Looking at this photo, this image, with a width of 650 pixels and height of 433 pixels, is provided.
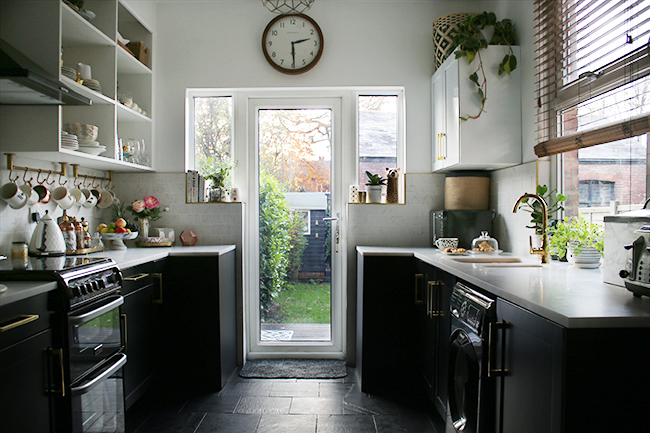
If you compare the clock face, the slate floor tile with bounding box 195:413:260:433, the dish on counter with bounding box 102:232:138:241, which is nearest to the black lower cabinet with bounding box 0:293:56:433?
the slate floor tile with bounding box 195:413:260:433

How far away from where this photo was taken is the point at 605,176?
1896 millimetres

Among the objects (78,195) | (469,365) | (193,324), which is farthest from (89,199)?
(469,365)

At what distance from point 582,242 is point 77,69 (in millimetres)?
2935

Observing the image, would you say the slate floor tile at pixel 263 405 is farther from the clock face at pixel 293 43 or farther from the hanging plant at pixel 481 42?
the clock face at pixel 293 43

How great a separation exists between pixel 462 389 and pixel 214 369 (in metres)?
1.62

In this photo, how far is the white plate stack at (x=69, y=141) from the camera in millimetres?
2164

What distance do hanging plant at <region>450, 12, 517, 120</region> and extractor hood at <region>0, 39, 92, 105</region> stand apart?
7.10 ft

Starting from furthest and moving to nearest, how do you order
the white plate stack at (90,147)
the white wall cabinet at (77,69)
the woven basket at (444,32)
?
the woven basket at (444,32) < the white plate stack at (90,147) < the white wall cabinet at (77,69)

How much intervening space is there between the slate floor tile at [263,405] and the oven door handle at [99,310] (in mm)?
990

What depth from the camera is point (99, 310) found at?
1751 millimetres

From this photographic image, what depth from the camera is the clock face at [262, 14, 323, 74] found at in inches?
123

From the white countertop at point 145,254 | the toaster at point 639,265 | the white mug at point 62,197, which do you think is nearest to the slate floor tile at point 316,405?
the white countertop at point 145,254

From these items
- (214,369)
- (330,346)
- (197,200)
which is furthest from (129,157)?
(330,346)

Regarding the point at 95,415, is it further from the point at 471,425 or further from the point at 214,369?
the point at 471,425
